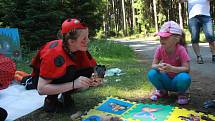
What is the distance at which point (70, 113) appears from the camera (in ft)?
12.3

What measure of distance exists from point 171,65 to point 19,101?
1.88m

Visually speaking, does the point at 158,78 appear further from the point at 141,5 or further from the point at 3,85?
the point at 141,5

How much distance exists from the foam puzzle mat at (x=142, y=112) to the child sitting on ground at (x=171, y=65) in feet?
0.98

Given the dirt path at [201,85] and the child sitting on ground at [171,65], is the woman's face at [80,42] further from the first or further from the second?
the dirt path at [201,85]

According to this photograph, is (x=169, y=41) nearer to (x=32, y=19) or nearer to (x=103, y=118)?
(x=103, y=118)

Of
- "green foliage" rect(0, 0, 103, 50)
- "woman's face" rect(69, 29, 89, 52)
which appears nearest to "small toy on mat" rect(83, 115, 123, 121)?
"woman's face" rect(69, 29, 89, 52)

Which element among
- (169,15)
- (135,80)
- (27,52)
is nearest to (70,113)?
(135,80)

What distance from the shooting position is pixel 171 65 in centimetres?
412

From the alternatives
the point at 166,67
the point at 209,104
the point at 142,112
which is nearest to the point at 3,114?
the point at 142,112

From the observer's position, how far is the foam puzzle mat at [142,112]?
11.4 feet

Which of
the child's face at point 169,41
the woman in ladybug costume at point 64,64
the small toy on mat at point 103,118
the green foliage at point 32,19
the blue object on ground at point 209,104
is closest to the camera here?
the small toy on mat at point 103,118

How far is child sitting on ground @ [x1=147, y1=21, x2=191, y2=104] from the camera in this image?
153 inches

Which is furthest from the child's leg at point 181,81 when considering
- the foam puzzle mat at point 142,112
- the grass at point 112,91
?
the grass at point 112,91

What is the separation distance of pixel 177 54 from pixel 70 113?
1381 mm
